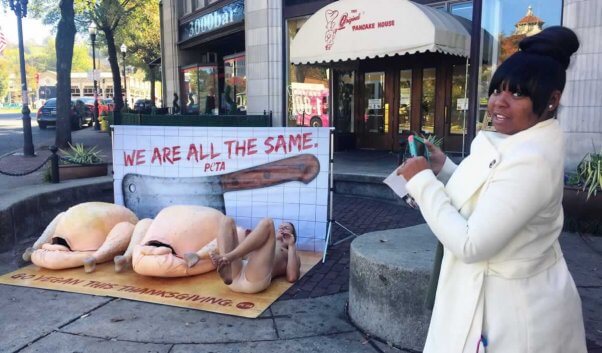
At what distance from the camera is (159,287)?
15.0 feet

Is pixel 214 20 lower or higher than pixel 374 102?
higher

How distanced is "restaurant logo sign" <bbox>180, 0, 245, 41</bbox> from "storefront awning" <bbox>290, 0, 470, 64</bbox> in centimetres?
447

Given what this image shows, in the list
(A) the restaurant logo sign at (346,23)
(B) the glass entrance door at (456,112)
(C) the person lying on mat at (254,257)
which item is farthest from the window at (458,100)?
(C) the person lying on mat at (254,257)

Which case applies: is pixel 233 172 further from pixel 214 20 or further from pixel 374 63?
pixel 214 20

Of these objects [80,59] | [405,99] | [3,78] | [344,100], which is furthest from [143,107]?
[80,59]

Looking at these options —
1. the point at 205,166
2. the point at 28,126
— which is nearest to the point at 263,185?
the point at 205,166

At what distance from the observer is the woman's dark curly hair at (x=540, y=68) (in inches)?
60.3

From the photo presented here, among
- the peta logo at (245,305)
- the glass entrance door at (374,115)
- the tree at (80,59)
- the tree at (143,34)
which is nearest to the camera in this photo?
the peta logo at (245,305)

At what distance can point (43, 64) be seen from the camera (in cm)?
12306

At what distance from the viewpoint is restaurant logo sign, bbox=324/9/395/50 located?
9.11 metres

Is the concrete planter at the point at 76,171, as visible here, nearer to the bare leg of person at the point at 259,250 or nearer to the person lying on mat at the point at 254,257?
the person lying on mat at the point at 254,257

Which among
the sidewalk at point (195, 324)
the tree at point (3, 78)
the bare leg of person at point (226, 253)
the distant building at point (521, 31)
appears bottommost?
the sidewalk at point (195, 324)

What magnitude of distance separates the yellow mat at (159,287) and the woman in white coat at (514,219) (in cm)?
261

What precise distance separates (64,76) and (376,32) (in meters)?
8.72
